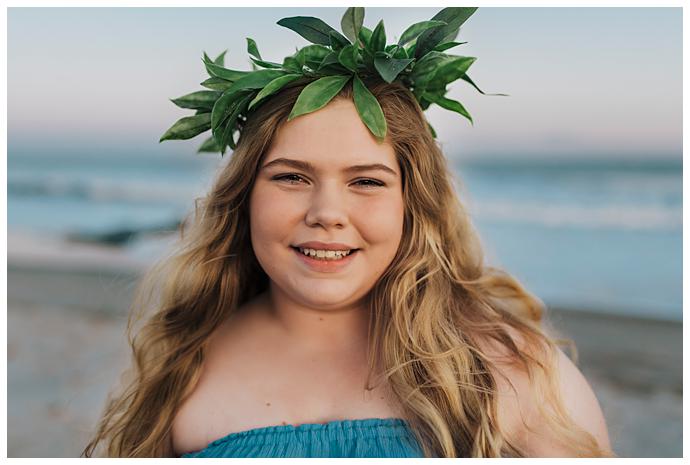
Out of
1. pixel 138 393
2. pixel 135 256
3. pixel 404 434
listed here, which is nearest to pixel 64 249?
pixel 135 256

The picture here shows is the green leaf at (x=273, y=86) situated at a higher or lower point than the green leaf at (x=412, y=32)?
lower

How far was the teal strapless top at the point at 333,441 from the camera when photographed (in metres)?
2.10

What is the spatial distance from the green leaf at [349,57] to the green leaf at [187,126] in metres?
0.53

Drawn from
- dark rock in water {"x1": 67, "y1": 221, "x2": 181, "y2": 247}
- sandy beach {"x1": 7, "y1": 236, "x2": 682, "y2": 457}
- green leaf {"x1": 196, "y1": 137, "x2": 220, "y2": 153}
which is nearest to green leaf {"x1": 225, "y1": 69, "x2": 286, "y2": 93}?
green leaf {"x1": 196, "y1": 137, "x2": 220, "y2": 153}

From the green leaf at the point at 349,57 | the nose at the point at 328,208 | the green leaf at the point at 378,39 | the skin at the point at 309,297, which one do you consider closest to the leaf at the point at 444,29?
the green leaf at the point at 378,39

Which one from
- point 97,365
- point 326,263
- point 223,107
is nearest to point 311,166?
point 326,263

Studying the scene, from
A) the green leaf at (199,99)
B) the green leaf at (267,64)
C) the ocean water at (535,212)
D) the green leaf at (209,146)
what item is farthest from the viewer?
the ocean water at (535,212)

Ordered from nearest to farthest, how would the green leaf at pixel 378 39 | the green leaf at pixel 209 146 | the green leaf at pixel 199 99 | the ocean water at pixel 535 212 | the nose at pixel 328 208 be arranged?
the nose at pixel 328 208 < the green leaf at pixel 378 39 < the green leaf at pixel 199 99 < the green leaf at pixel 209 146 < the ocean water at pixel 535 212

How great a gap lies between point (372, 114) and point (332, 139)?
0.14 meters

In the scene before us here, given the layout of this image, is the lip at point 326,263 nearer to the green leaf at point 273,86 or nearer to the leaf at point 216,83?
the green leaf at point 273,86

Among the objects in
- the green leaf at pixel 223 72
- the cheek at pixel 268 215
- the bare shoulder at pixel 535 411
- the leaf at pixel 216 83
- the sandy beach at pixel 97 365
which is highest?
the green leaf at pixel 223 72

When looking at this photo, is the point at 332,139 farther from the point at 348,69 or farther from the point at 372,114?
the point at 348,69

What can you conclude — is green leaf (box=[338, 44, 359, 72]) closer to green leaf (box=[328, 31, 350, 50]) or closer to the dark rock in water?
green leaf (box=[328, 31, 350, 50])

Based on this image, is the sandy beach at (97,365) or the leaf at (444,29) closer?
the leaf at (444,29)
